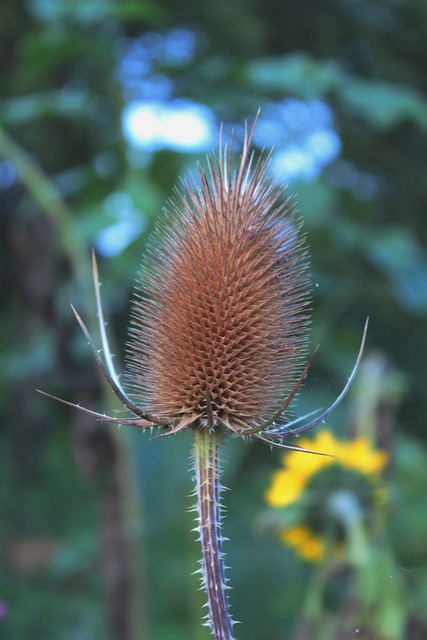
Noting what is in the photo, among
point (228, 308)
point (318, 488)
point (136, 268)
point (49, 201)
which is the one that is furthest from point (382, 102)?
point (228, 308)

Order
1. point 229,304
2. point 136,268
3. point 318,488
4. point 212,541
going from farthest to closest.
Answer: point 136,268, point 318,488, point 229,304, point 212,541

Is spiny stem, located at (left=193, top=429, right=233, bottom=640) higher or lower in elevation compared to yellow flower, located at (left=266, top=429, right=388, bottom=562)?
lower

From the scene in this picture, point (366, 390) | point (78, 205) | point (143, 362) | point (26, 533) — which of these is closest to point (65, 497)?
point (26, 533)

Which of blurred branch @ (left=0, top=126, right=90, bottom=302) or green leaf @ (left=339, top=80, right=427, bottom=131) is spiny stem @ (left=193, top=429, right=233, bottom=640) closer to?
blurred branch @ (left=0, top=126, right=90, bottom=302)

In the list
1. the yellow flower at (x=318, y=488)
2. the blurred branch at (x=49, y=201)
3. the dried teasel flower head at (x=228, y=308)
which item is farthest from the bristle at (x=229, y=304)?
the blurred branch at (x=49, y=201)

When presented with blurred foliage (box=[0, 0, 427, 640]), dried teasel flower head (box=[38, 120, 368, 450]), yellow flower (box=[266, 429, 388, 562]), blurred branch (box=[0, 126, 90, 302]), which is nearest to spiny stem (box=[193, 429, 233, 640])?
dried teasel flower head (box=[38, 120, 368, 450])

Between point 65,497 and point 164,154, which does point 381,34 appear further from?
point 65,497

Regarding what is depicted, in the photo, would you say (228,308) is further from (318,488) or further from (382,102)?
(382,102)
